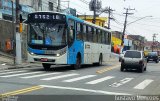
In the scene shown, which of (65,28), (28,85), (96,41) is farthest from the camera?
(96,41)

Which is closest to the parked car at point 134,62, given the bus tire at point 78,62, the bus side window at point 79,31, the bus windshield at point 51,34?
the bus tire at point 78,62

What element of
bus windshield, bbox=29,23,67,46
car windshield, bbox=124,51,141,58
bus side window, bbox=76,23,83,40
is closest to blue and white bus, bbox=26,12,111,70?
bus windshield, bbox=29,23,67,46

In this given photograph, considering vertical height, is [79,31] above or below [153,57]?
above

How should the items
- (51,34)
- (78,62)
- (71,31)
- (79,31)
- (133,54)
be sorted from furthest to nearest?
(133,54)
(78,62)
(79,31)
(71,31)
(51,34)

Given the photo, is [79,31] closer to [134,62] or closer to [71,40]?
[71,40]

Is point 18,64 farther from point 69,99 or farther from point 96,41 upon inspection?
point 69,99

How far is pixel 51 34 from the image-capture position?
25875mm

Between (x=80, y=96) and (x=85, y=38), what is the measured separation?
663 inches

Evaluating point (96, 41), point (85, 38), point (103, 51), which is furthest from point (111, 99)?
point (103, 51)

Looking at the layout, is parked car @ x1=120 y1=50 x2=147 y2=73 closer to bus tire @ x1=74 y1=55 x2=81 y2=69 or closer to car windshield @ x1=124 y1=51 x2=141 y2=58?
car windshield @ x1=124 y1=51 x2=141 y2=58

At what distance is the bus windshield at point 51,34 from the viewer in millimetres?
25875

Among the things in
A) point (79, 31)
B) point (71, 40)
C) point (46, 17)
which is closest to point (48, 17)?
point (46, 17)

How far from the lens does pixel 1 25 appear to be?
36500 millimetres

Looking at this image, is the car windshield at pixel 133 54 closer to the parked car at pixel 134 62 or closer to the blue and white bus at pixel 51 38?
the parked car at pixel 134 62
